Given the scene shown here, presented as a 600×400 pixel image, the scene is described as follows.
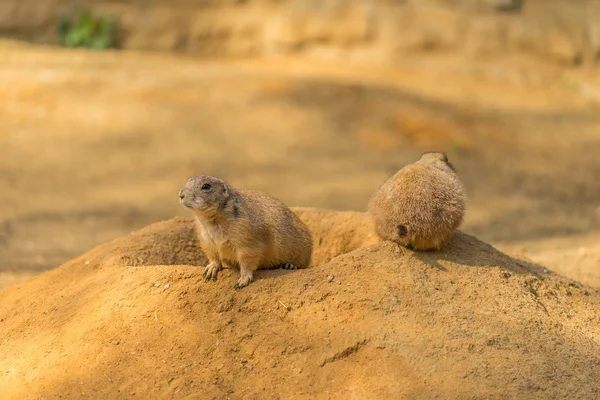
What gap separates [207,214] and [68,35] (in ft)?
44.1

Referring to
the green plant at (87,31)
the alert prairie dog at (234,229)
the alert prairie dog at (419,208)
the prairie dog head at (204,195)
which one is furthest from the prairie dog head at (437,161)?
the green plant at (87,31)

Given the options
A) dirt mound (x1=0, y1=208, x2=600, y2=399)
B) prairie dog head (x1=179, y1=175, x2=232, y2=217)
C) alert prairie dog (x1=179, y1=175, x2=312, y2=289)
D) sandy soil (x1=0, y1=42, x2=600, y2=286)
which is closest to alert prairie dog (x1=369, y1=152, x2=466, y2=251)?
dirt mound (x1=0, y1=208, x2=600, y2=399)

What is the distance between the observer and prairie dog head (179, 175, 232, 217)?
4.54 meters

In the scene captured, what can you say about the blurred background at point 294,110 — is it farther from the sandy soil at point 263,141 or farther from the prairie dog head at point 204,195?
the prairie dog head at point 204,195

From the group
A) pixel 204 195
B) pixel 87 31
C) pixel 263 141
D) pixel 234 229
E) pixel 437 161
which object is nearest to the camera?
pixel 204 195

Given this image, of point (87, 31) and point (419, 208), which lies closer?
point (419, 208)

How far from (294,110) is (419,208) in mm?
8273

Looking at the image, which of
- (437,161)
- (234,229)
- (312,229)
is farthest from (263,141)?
(234,229)

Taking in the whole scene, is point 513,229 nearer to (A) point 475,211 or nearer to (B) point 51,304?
(A) point 475,211

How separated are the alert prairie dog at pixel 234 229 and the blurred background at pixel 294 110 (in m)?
2.92

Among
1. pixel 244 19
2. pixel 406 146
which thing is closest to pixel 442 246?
pixel 406 146

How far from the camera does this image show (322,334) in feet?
14.1

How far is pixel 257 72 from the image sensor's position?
14.4m

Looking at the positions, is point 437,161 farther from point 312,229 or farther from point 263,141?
point 263,141
